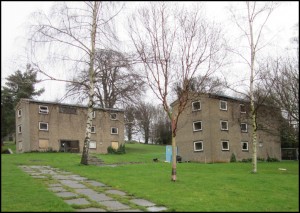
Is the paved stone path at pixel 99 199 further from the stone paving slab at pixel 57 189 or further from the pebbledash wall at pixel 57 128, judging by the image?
the pebbledash wall at pixel 57 128

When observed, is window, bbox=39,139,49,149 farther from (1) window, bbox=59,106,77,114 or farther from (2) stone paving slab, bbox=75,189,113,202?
(2) stone paving slab, bbox=75,189,113,202

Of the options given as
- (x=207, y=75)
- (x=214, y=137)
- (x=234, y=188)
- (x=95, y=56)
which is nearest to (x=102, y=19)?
(x=95, y=56)

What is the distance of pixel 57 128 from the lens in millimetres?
45031

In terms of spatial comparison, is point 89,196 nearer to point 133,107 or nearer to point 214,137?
point 133,107

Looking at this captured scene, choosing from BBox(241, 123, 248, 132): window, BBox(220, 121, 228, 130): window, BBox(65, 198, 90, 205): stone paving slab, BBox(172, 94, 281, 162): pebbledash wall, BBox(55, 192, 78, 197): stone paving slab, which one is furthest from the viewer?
BBox(241, 123, 248, 132): window

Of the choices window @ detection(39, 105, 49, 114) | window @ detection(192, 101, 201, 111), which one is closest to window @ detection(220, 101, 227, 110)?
window @ detection(192, 101, 201, 111)

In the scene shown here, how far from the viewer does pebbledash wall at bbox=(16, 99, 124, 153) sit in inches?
1686

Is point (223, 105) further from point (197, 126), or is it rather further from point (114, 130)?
point (114, 130)

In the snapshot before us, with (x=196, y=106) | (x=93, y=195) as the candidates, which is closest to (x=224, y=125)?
(x=196, y=106)

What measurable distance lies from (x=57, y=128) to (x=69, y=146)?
2.97 metres

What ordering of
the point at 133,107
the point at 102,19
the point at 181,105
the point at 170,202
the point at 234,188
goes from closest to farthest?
the point at 170,202 < the point at 234,188 < the point at 181,105 < the point at 102,19 < the point at 133,107

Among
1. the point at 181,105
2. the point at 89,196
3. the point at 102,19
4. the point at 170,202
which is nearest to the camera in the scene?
the point at 170,202

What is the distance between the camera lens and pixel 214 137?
39188 millimetres

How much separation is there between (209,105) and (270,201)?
2943 centimetres
